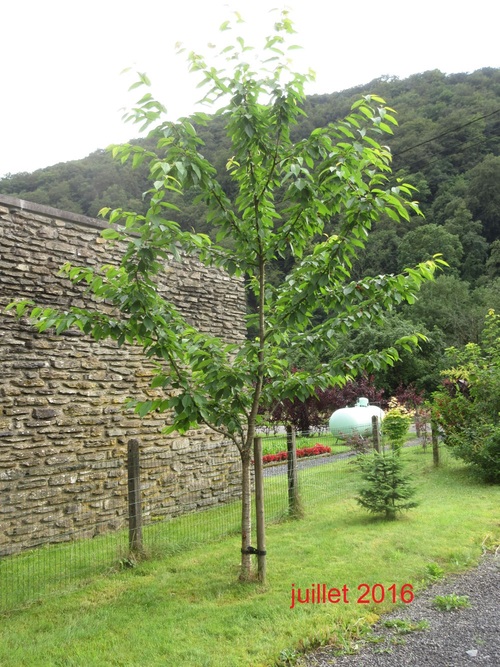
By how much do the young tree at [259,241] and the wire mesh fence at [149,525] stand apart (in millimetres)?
1668

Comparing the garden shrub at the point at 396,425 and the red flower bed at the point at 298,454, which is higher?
the garden shrub at the point at 396,425

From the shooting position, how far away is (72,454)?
6.62 meters

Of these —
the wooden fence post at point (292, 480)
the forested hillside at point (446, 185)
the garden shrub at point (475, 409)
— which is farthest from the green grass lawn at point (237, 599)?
the forested hillside at point (446, 185)

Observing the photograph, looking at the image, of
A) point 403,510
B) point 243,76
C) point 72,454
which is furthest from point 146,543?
point 243,76

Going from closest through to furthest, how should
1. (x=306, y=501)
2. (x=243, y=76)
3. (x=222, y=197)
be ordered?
(x=243, y=76) < (x=222, y=197) < (x=306, y=501)

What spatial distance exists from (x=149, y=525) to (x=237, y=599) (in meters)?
2.20

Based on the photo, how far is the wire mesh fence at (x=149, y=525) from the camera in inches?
201

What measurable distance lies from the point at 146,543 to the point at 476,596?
3.19 m

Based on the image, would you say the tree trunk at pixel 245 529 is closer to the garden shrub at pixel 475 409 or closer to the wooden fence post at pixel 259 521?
the wooden fence post at pixel 259 521

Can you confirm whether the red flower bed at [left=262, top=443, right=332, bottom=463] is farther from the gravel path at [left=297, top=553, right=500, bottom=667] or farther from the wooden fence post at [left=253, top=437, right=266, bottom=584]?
the gravel path at [left=297, top=553, right=500, bottom=667]

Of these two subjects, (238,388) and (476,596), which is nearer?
(476,596)

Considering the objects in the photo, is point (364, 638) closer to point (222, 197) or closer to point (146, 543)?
point (146, 543)

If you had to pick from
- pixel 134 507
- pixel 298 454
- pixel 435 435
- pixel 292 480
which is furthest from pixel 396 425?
pixel 134 507

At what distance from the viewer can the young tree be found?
3879 millimetres
